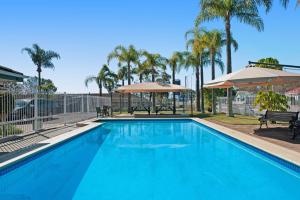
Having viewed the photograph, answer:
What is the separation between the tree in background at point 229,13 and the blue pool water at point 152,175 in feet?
36.9

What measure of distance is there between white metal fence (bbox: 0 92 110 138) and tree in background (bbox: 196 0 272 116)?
31.3 ft

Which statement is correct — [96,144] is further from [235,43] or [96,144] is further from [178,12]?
[235,43]

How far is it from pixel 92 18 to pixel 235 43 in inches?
545

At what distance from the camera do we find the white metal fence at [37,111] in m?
10.4

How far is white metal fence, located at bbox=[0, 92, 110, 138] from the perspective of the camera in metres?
10.4

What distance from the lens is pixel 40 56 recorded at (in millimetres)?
40625

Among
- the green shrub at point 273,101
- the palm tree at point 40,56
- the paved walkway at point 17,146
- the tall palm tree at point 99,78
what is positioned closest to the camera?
the paved walkway at point 17,146

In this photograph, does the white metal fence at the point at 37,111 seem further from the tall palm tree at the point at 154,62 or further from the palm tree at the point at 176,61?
the tall palm tree at the point at 154,62

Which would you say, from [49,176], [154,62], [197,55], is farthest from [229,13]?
[49,176]

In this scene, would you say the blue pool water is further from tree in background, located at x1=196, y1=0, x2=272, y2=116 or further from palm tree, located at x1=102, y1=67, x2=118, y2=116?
palm tree, located at x1=102, y1=67, x2=118, y2=116

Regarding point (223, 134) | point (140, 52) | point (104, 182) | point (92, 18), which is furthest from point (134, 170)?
point (140, 52)

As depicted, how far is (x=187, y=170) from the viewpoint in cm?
762

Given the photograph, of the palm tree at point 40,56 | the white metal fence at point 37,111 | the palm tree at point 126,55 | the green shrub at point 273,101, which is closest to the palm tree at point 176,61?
the palm tree at point 126,55

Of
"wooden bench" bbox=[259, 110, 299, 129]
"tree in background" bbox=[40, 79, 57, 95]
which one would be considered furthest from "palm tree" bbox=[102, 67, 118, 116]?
"wooden bench" bbox=[259, 110, 299, 129]
